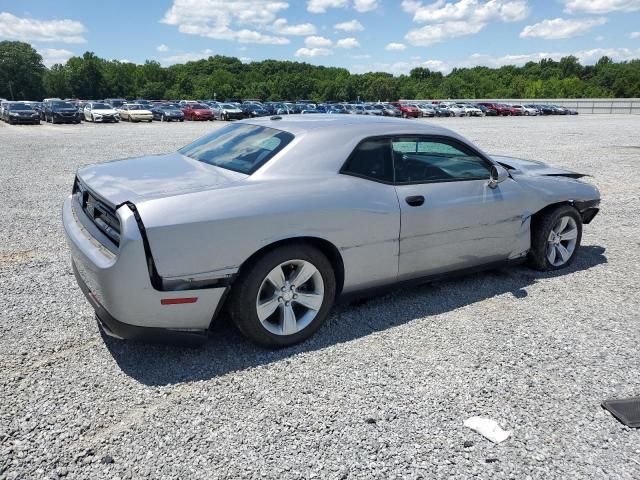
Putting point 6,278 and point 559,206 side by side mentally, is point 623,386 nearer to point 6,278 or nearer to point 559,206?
point 559,206

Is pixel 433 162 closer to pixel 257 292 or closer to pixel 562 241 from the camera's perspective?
pixel 562 241

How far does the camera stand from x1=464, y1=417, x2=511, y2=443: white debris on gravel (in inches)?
101

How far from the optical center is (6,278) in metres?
4.58

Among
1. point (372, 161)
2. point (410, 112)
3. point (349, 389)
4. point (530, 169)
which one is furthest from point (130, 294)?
point (410, 112)

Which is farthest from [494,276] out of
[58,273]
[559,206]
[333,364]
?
[58,273]

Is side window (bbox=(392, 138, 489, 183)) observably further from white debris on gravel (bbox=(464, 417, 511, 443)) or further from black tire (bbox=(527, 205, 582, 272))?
white debris on gravel (bbox=(464, 417, 511, 443))

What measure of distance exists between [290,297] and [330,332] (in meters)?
0.51

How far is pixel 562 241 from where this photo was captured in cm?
503

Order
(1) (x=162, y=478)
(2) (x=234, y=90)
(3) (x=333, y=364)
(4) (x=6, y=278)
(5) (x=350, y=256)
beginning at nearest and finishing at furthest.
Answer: (1) (x=162, y=478) < (3) (x=333, y=364) < (5) (x=350, y=256) < (4) (x=6, y=278) < (2) (x=234, y=90)

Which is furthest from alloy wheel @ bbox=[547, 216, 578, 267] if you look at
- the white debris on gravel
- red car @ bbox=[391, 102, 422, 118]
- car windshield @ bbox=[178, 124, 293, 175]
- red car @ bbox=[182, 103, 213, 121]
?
red car @ bbox=[391, 102, 422, 118]

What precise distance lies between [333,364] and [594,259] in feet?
12.1

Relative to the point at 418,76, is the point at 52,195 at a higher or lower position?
lower

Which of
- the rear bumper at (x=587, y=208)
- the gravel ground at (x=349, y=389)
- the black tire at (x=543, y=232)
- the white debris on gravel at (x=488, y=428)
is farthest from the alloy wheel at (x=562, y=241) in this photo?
the white debris on gravel at (x=488, y=428)

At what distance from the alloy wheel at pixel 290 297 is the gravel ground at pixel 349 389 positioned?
0.19 metres
